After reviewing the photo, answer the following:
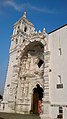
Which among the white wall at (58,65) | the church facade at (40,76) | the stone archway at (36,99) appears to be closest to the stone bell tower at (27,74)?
the church facade at (40,76)

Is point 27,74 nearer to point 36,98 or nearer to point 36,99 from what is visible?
point 36,98

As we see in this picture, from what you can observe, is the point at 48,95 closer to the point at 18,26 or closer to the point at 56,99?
the point at 56,99

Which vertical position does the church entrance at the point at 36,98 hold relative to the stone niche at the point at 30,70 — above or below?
below

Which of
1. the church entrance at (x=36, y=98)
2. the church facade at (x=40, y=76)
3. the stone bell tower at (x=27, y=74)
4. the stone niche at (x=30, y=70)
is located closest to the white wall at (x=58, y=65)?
the church facade at (x=40, y=76)

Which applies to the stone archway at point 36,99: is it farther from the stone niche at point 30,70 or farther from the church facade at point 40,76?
the stone niche at point 30,70

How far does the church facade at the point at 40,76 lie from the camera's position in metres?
15.5

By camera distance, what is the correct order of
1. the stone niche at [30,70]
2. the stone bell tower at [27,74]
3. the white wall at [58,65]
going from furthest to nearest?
the stone niche at [30,70], the stone bell tower at [27,74], the white wall at [58,65]

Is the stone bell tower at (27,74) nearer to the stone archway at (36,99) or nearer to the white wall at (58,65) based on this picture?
the stone archway at (36,99)

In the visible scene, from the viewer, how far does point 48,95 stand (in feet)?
52.9

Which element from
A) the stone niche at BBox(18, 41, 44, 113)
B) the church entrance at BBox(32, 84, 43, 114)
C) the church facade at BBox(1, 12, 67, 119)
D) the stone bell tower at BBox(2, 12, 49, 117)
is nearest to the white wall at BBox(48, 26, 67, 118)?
the church facade at BBox(1, 12, 67, 119)

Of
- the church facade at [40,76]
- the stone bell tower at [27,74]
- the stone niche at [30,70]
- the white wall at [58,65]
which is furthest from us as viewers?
the stone niche at [30,70]

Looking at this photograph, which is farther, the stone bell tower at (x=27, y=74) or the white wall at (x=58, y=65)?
the stone bell tower at (x=27, y=74)

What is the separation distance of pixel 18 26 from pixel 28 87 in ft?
48.0

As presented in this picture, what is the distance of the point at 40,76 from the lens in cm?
1973
